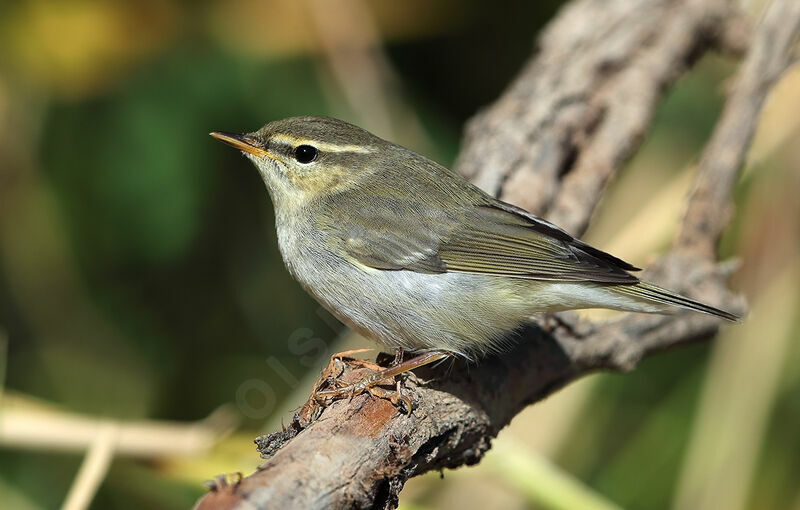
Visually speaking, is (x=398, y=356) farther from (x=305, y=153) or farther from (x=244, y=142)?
(x=244, y=142)

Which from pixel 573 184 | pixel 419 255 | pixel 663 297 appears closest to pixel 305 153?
pixel 419 255

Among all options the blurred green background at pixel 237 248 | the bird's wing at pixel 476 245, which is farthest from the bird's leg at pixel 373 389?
the blurred green background at pixel 237 248

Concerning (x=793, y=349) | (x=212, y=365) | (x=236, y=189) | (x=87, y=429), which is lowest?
(x=87, y=429)

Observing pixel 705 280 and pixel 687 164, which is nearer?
pixel 705 280

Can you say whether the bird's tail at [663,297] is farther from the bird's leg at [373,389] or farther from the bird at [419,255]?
the bird's leg at [373,389]

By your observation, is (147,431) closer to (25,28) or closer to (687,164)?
(25,28)

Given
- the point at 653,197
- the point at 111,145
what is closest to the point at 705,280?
the point at 653,197
